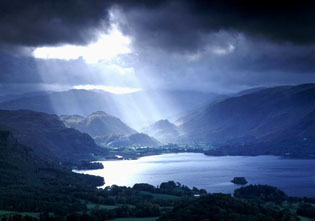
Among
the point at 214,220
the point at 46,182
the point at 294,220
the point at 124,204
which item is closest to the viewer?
the point at 214,220

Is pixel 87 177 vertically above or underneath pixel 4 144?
underneath

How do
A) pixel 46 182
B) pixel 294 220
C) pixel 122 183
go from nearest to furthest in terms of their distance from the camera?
1. pixel 294 220
2. pixel 46 182
3. pixel 122 183

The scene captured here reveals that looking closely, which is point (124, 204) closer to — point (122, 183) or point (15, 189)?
point (15, 189)

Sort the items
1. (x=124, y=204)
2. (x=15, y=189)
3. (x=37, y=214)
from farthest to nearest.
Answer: (x=15, y=189), (x=124, y=204), (x=37, y=214)

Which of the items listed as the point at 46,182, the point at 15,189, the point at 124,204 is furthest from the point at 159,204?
the point at 46,182

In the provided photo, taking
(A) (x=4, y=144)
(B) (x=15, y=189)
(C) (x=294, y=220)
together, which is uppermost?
(A) (x=4, y=144)

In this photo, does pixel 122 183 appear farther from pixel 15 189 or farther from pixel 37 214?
pixel 37 214

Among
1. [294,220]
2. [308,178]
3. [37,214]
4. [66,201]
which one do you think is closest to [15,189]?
[66,201]

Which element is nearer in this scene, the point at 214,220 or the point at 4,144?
the point at 214,220

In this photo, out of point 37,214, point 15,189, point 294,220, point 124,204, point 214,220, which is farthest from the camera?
point 15,189
